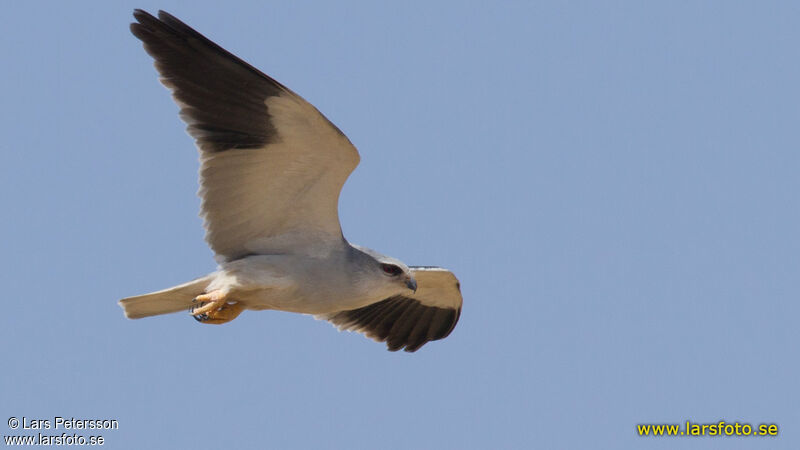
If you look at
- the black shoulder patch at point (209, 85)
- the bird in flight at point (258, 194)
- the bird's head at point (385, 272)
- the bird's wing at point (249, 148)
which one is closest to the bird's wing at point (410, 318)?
the bird's head at point (385, 272)

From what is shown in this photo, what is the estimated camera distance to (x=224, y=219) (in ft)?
34.8

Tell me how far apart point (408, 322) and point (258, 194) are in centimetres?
382

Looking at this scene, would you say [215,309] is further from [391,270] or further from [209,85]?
[209,85]

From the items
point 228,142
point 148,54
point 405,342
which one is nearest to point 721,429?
point 405,342

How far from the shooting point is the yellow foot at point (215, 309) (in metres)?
10.2

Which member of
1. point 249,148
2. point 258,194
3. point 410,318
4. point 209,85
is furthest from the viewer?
point 410,318

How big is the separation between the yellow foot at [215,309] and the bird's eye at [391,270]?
157 cm

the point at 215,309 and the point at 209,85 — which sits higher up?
the point at 209,85

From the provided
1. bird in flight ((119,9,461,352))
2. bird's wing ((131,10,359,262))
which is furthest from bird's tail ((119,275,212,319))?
bird's wing ((131,10,359,262))

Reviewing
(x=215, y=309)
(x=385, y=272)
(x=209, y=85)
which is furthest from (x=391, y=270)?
(x=209, y=85)

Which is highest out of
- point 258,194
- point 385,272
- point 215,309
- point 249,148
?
point 249,148

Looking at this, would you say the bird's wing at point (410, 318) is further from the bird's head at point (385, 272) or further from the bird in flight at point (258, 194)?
the bird in flight at point (258, 194)

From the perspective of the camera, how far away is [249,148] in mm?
10195

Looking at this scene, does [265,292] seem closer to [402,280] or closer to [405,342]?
[402,280]
